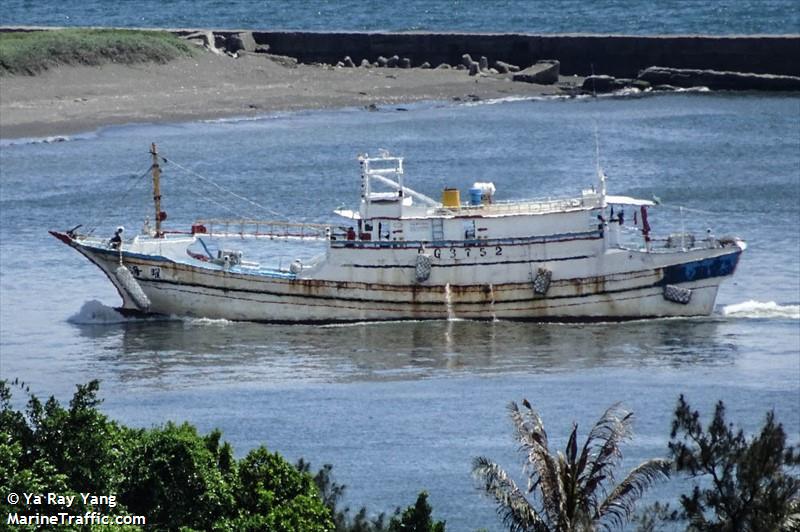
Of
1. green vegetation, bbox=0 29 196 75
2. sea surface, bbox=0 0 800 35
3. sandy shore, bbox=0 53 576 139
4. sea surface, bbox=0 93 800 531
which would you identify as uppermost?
sea surface, bbox=0 0 800 35

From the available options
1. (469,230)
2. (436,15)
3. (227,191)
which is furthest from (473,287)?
(436,15)

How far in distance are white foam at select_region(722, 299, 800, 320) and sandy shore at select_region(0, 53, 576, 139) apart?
124ft

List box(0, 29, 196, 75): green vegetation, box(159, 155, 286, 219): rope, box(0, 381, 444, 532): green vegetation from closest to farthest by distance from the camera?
1. box(0, 381, 444, 532): green vegetation
2. box(159, 155, 286, 219): rope
3. box(0, 29, 196, 75): green vegetation

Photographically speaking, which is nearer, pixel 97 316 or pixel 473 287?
pixel 473 287

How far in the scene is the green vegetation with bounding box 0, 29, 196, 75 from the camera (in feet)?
285

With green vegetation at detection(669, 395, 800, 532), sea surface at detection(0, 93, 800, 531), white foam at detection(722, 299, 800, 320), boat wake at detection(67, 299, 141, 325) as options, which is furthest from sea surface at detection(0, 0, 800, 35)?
green vegetation at detection(669, 395, 800, 532)

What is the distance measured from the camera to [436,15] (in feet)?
445

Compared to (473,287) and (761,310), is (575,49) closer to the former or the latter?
(761,310)

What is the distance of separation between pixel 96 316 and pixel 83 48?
40711 millimetres

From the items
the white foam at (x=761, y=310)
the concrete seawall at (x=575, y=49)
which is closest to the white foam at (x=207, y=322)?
the white foam at (x=761, y=310)

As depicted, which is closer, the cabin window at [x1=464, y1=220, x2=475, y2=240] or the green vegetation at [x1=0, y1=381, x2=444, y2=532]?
the green vegetation at [x1=0, y1=381, x2=444, y2=532]

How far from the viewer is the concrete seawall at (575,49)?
97.0m

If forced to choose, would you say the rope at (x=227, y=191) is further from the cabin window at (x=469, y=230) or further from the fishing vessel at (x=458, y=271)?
the cabin window at (x=469, y=230)

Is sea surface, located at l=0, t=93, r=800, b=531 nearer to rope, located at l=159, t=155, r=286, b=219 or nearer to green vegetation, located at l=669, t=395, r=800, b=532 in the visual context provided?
rope, located at l=159, t=155, r=286, b=219
